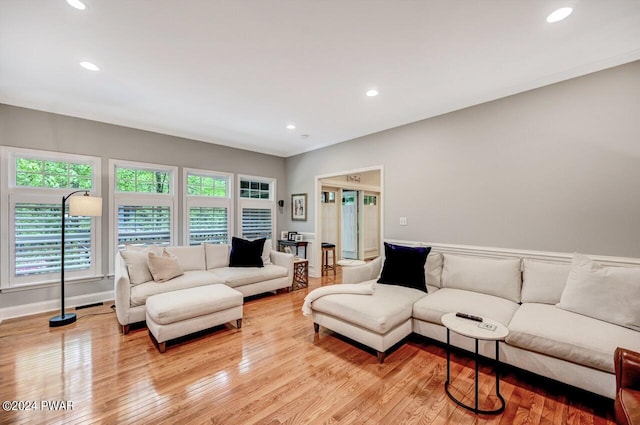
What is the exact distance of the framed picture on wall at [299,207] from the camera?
5.71 metres

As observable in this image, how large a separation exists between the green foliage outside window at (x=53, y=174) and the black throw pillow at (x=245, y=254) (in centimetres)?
224

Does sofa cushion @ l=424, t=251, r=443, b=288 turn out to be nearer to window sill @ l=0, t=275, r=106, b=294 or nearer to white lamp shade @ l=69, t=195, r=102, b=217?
white lamp shade @ l=69, t=195, r=102, b=217

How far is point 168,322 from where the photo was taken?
2617 mm

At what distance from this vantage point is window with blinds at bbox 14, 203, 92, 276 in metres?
3.38

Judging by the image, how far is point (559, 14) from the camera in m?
1.89

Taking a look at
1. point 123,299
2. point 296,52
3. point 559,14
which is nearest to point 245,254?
point 123,299

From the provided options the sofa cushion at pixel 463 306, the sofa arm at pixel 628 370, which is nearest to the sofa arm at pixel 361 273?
the sofa cushion at pixel 463 306

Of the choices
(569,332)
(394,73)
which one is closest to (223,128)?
(394,73)

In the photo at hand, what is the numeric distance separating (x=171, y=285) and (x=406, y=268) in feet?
9.56

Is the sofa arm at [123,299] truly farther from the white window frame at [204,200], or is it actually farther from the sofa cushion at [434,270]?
the sofa cushion at [434,270]

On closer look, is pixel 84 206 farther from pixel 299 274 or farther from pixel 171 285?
pixel 299 274

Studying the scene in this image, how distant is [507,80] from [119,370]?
15.3ft

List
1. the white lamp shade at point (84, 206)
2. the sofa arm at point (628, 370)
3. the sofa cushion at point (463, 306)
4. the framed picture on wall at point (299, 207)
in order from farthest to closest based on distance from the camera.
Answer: the framed picture on wall at point (299, 207) → the white lamp shade at point (84, 206) → the sofa cushion at point (463, 306) → the sofa arm at point (628, 370)

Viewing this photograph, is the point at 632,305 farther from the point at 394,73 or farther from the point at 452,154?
the point at 394,73
